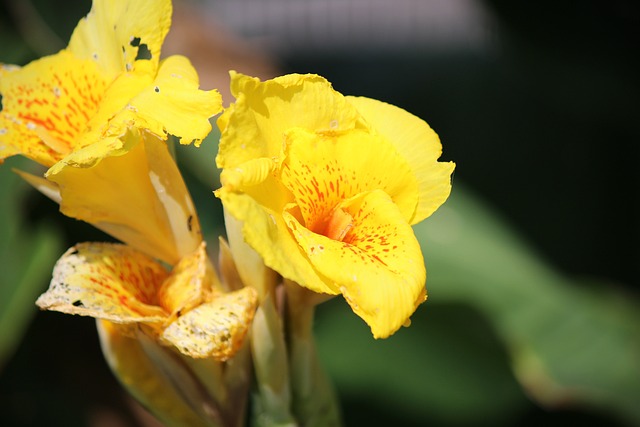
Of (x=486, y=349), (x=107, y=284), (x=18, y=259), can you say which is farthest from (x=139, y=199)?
(x=18, y=259)

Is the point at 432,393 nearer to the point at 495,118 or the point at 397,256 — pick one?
the point at 397,256

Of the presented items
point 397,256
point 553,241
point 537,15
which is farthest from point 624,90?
point 397,256

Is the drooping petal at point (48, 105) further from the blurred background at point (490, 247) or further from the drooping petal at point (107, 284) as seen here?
the blurred background at point (490, 247)

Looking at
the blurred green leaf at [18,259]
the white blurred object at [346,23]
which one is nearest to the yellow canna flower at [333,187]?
the blurred green leaf at [18,259]

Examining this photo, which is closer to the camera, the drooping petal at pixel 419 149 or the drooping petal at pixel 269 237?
the drooping petal at pixel 269 237

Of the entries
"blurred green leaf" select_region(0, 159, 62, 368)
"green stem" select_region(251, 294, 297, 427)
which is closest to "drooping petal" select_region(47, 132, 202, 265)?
"green stem" select_region(251, 294, 297, 427)
